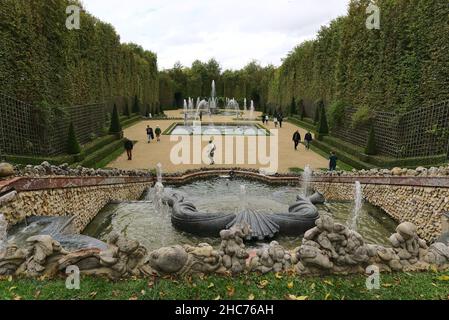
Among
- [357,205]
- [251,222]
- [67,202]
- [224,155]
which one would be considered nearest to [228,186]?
[357,205]

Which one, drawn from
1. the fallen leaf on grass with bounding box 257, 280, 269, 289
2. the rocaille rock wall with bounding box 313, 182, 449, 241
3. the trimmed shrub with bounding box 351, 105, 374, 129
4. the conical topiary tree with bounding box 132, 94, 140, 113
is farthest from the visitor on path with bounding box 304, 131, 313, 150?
the conical topiary tree with bounding box 132, 94, 140, 113

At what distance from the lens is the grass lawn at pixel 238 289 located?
12.3 feet

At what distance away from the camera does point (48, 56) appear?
1323 centimetres

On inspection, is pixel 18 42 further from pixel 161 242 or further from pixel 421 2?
pixel 421 2

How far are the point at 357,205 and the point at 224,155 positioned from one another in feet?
30.4

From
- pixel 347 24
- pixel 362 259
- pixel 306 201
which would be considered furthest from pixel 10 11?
pixel 347 24

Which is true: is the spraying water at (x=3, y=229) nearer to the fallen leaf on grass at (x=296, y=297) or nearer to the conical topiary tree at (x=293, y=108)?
the fallen leaf on grass at (x=296, y=297)

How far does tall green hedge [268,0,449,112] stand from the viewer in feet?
36.2

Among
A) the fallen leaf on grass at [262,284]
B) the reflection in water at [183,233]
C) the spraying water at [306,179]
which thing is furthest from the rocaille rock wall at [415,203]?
the fallen leaf on grass at [262,284]

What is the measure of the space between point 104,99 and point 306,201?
17730mm

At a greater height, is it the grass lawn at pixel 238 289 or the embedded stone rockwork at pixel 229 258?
the embedded stone rockwork at pixel 229 258

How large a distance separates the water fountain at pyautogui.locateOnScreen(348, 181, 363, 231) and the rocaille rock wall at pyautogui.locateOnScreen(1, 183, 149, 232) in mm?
7011

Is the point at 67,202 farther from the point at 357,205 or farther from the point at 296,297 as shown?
the point at 357,205

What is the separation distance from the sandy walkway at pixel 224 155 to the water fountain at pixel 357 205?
431cm
